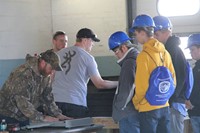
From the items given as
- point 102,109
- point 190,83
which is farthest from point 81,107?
point 190,83

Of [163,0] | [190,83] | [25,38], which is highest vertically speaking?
[163,0]

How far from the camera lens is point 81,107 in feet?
13.0

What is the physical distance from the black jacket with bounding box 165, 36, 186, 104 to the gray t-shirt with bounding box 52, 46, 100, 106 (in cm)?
75

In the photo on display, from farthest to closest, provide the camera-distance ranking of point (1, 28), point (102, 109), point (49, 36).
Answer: point (49, 36) → point (1, 28) → point (102, 109)

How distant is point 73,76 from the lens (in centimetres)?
394

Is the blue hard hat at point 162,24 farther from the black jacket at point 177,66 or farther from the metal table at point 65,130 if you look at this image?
the metal table at point 65,130

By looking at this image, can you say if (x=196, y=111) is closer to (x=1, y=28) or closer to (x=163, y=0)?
(x=163, y=0)

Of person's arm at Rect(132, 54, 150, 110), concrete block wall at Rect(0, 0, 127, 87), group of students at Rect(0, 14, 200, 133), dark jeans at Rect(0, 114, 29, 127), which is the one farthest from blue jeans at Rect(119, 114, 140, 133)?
concrete block wall at Rect(0, 0, 127, 87)

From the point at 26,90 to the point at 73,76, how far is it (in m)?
0.71

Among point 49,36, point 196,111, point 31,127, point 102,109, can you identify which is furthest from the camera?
point 49,36

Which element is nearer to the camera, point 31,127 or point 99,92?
point 31,127

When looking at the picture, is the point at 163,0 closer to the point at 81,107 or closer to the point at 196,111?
the point at 196,111

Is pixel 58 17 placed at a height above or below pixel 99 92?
above

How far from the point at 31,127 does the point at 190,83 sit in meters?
1.40
